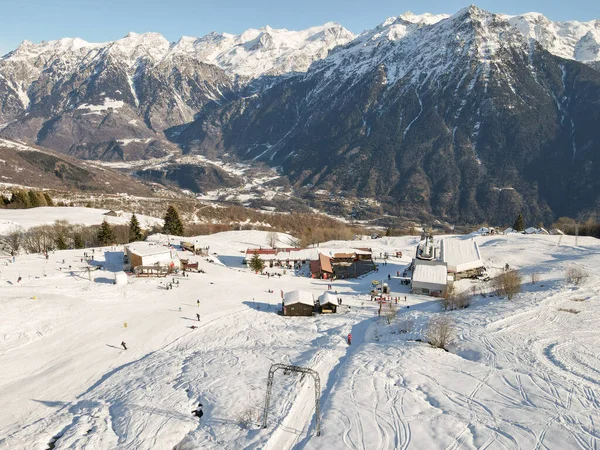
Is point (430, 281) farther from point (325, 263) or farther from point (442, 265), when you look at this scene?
point (325, 263)

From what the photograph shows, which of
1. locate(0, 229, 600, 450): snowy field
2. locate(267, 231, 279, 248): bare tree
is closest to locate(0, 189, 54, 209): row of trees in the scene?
locate(0, 229, 600, 450): snowy field

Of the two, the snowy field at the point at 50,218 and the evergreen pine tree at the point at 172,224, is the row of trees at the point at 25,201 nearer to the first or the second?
the snowy field at the point at 50,218

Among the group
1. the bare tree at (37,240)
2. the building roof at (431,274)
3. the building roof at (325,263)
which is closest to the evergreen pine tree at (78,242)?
the bare tree at (37,240)

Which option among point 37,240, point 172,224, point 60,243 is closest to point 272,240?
point 172,224

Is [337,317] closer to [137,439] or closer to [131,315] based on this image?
[131,315]

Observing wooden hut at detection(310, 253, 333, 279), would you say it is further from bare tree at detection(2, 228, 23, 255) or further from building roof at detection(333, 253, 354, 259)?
bare tree at detection(2, 228, 23, 255)

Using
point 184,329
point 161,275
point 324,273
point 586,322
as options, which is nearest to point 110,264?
point 161,275
